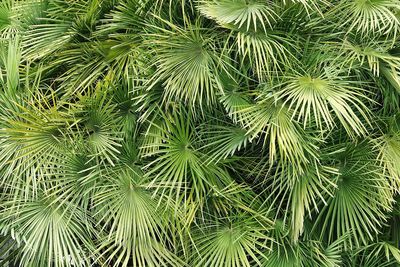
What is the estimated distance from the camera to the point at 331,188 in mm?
2451

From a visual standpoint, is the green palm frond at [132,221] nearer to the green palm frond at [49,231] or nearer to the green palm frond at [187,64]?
the green palm frond at [49,231]

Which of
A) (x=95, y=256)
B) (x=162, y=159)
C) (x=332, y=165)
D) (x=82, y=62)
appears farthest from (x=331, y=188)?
(x=82, y=62)

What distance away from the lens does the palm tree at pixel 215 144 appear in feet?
7.68

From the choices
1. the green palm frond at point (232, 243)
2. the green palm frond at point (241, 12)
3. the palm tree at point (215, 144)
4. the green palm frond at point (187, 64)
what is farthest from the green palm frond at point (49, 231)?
the green palm frond at point (241, 12)

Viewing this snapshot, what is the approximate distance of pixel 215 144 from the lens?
2.43 m

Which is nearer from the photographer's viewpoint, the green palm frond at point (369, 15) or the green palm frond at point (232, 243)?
the green palm frond at point (232, 243)

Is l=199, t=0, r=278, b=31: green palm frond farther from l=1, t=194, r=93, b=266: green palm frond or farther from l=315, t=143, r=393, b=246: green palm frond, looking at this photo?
l=1, t=194, r=93, b=266: green palm frond

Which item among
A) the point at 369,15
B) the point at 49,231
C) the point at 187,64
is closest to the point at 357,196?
the point at 369,15

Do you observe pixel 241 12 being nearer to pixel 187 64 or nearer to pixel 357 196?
pixel 187 64

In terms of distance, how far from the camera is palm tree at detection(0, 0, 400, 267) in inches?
92.1

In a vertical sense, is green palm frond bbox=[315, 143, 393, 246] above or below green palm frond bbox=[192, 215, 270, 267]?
above

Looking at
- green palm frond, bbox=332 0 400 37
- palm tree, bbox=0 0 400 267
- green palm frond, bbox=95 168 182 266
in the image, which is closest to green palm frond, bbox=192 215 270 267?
palm tree, bbox=0 0 400 267

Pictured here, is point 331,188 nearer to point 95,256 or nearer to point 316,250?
point 316,250

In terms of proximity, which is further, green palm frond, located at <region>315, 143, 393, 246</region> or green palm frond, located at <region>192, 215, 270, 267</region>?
green palm frond, located at <region>315, 143, 393, 246</region>
